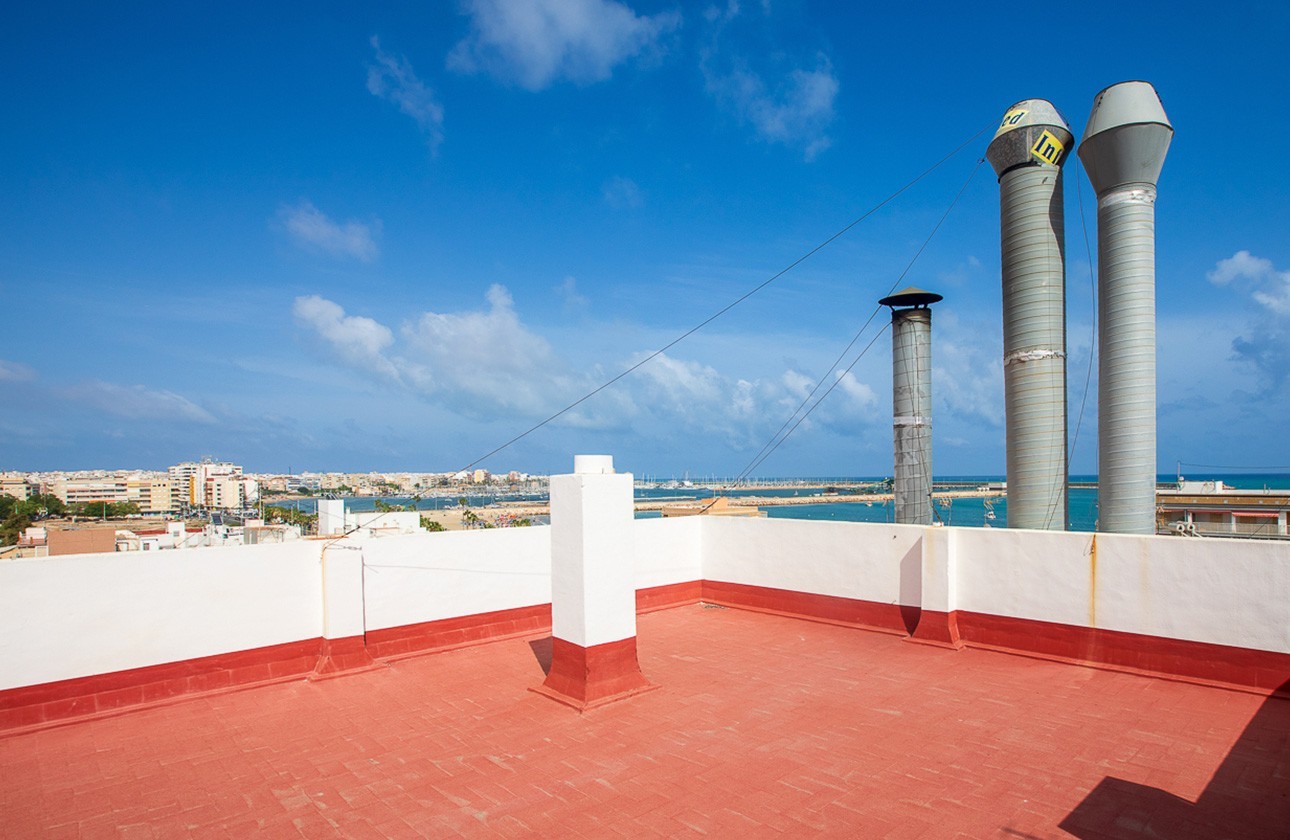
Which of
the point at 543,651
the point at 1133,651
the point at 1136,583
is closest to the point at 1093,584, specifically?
the point at 1136,583

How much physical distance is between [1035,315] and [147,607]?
1069 centimetres

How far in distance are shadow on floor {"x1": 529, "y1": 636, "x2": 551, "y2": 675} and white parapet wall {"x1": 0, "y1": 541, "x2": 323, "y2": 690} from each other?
2.39 m

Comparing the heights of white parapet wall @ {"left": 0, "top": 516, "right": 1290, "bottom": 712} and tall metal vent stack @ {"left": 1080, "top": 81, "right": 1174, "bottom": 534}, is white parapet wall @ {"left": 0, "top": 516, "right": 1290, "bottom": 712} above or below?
below

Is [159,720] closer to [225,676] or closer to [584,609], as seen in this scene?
[225,676]

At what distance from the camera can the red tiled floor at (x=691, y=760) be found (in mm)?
4098

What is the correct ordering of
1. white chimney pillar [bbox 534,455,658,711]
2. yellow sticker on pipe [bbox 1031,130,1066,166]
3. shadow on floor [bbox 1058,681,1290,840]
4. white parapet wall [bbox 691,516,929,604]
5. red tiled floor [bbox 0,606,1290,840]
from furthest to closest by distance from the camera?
yellow sticker on pipe [bbox 1031,130,1066,166] < white parapet wall [bbox 691,516,929,604] < white chimney pillar [bbox 534,455,658,711] < red tiled floor [bbox 0,606,1290,840] < shadow on floor [bbox 1058,681,1290,840]

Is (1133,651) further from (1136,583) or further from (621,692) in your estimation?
(621,692)

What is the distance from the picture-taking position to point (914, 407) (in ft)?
34.3

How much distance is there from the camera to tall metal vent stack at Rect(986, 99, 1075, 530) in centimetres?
920

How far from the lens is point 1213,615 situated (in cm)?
632

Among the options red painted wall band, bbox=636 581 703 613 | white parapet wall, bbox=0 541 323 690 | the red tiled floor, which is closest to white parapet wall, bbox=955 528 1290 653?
the red tiled floor

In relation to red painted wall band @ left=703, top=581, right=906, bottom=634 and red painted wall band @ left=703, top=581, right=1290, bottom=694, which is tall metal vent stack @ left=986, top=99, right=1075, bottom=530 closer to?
red painted wall band @ left=703, top=581, right=1290, bottom=694

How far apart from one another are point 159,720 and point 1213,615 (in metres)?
9.44

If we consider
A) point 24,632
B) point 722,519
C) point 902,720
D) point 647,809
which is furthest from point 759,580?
point 24,632
